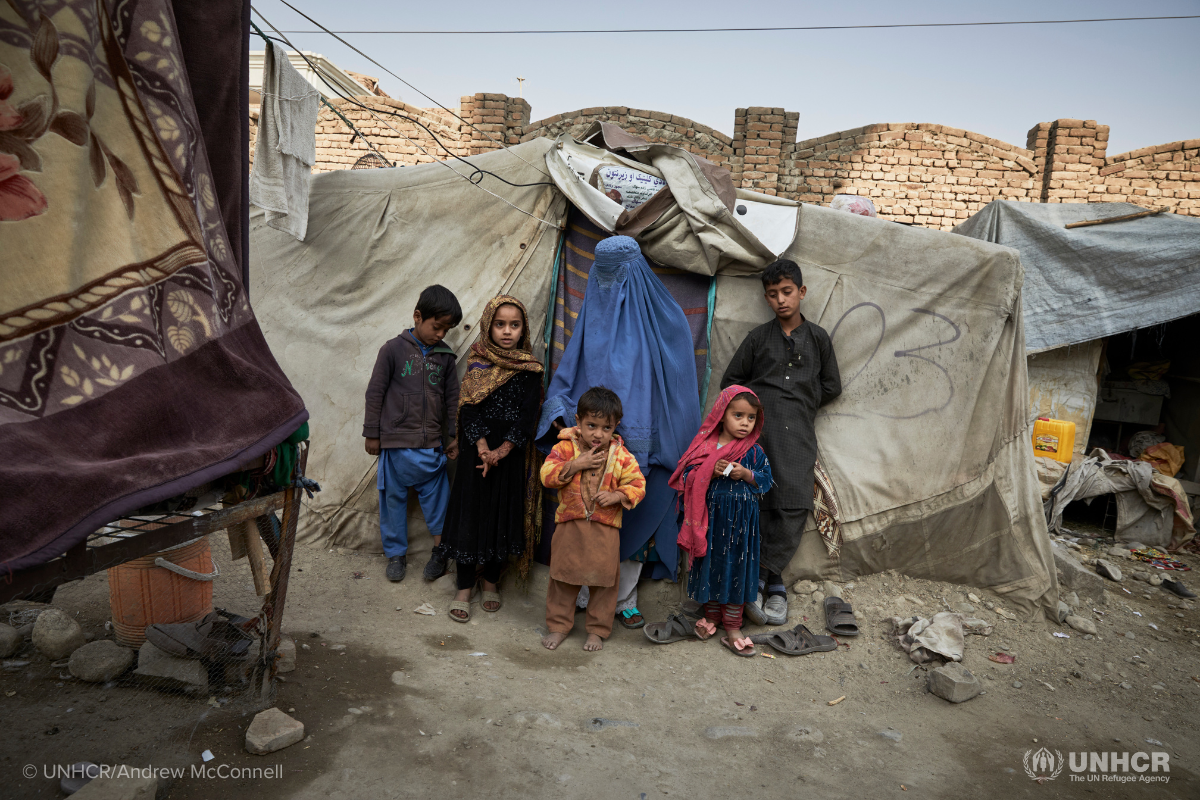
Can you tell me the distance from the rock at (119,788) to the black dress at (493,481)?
1.70m

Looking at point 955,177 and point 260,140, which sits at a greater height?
point 955,177

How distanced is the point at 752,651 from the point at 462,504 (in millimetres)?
1569

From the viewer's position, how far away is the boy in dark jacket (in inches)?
147

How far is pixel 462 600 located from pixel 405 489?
27.7 inches

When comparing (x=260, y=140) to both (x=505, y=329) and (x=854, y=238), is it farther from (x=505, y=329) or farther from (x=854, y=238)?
(x=854, y=238)

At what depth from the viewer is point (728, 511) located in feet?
10.6

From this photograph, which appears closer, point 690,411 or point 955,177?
point 690,411

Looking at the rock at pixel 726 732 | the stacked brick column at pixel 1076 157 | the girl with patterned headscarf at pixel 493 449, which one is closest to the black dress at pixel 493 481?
the girl with patterned headscarf at pixel 493 449

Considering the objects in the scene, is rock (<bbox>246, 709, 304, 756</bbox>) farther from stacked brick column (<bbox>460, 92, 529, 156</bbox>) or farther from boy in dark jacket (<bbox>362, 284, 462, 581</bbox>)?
stacked brick column (<bbox>460, 92, 529, 156</bbox>)

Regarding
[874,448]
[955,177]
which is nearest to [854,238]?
[874,448]

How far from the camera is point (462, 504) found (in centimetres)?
358

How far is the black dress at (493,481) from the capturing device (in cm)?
354

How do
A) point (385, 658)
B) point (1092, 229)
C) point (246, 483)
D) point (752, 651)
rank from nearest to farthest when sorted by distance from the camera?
point (246, 483) < point (385, 658) < point (752, 651) < point (1092, 229)

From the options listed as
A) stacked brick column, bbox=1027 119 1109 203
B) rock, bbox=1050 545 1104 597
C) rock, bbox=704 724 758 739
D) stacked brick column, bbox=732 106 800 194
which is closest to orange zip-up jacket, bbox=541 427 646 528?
rock, bbox=704 724 758 739
